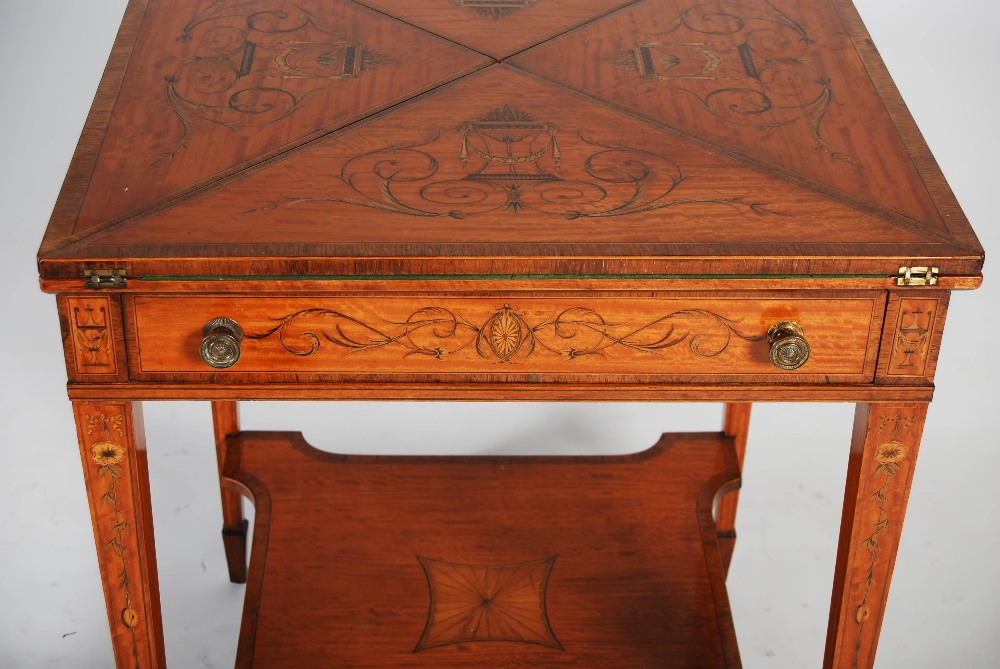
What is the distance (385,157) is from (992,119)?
88.1 inches

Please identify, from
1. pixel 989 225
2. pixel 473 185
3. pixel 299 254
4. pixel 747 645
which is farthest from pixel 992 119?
pixel 299 254

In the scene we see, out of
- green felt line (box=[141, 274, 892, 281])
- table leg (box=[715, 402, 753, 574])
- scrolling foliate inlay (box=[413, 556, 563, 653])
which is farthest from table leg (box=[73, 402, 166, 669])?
table leg (box=[715, 402, 753, 574])

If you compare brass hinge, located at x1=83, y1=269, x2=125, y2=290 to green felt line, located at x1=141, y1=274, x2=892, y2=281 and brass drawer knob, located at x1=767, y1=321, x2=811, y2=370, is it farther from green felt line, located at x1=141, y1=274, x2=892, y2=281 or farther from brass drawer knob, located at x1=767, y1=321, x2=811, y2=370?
brass drawer knob, located at x1=767, y1=321, x2=811, y2=370

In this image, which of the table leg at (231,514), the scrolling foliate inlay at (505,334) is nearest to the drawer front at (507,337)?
the scrolling foliate inlay at (505,334)

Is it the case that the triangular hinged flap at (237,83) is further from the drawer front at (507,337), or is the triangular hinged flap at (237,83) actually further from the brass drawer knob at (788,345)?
the brass drawer knob at (788,345)

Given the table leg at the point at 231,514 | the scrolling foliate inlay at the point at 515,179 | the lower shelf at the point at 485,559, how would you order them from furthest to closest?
the table leg at the point at 231,514 → the lower shelf at the point at 485,559 → the scrolling foliate inlay at the point at 515,179

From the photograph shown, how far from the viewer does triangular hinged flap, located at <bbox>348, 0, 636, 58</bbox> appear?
2.37m

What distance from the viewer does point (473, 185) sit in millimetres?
2012

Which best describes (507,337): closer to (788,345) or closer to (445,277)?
(445,277)

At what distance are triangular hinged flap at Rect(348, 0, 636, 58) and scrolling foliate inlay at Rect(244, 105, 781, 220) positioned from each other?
0.89 ft

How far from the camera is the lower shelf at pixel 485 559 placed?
2469 millimetres

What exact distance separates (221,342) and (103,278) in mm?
164

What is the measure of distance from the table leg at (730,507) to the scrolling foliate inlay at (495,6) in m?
0.85

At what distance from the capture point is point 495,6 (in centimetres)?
246
